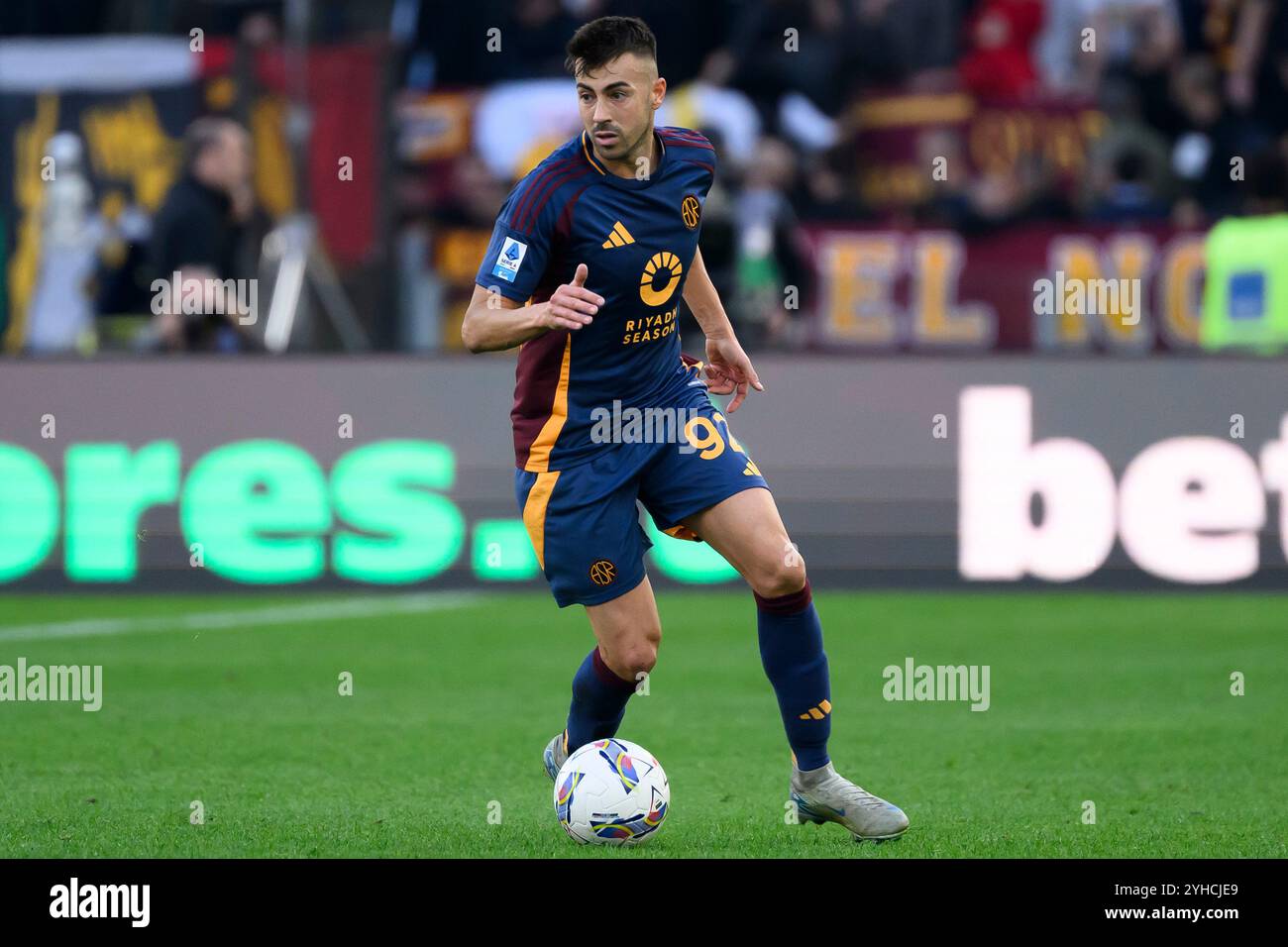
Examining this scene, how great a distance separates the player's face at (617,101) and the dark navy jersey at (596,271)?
12 centimetres

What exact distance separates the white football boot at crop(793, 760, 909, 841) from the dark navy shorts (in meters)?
0.77

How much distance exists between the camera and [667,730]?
8.12 meters

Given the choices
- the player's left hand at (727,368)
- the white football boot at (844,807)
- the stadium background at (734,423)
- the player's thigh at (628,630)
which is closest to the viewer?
the white football boot at (844,807)

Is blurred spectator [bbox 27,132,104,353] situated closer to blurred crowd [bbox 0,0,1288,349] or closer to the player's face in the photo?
blurred crowd [bbox 0,0,1288,349]

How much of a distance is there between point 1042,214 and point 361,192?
4.62 m

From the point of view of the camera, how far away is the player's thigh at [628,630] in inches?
242

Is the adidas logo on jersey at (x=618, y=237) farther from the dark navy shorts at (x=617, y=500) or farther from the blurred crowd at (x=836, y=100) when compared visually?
the blurred crowd at (x=836, y=100)

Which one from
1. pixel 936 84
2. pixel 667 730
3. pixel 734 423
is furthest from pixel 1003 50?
pixel 667 730

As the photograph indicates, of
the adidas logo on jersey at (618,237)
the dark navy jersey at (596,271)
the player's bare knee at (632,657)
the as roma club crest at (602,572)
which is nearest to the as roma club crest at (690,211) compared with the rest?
the dark navy jersey at (596,271)

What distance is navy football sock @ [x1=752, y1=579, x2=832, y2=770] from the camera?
238 inches

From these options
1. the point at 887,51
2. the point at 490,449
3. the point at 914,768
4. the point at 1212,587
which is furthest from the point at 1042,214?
the point at 914,768

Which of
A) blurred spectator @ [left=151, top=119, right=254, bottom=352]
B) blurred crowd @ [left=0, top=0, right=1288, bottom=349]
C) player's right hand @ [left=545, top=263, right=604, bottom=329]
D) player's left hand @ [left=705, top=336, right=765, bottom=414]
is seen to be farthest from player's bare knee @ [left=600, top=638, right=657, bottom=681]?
blurred crowd @ [left=0, top=0, right=1288, bottom=349]

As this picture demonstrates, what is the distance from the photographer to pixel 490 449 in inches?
490

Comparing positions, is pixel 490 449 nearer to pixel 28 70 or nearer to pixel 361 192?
pixel 361 192
